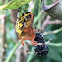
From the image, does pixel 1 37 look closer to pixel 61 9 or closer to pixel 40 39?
pixel 40 39

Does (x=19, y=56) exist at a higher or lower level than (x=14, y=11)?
lower

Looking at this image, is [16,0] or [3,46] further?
[3,46]

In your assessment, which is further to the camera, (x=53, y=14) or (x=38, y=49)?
(x=38, y=49)

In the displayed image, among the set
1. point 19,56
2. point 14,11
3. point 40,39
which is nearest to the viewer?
point 40,39

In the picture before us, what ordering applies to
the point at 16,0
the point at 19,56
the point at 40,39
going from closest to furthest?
the point at 16,0 → the point at 40,39 → the point at 19,56

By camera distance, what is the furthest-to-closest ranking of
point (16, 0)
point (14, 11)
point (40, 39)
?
point (14, 11)
point (40, 39)
point (16, 0)

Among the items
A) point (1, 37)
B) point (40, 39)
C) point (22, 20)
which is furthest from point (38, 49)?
point (1, 37)

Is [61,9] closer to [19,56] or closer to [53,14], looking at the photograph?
[53,14]

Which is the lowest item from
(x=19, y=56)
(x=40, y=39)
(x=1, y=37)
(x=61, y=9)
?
(x=19, y=56)

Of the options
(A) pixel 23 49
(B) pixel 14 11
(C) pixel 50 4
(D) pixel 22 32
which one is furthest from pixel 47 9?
(A) pixel 23 49
